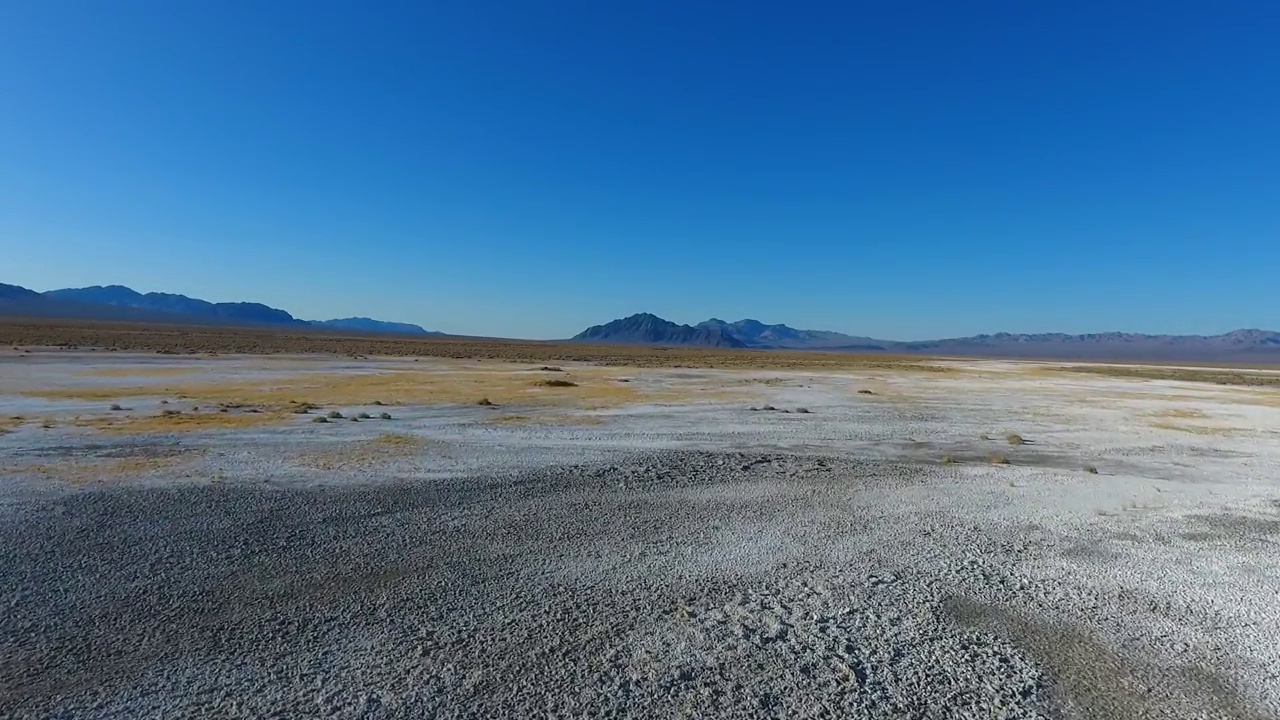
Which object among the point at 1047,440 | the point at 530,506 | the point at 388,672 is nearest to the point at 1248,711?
the point at 388,672

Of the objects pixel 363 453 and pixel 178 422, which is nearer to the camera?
pixel 363 453

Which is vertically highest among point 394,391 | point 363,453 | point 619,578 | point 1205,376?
point 394,391

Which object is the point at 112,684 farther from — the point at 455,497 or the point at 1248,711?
the point at 1248,711

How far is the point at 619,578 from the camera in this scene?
7.07 m

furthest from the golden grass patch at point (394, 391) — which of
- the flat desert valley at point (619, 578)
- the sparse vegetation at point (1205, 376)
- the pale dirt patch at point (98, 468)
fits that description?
the sparse vegetation at point (1205, 376)

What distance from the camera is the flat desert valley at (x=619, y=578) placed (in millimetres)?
4965

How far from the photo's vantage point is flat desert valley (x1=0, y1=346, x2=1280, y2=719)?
496cm

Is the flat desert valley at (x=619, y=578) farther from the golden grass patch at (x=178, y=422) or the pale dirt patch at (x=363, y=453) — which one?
the golden grass patch at (x=178, y=422)

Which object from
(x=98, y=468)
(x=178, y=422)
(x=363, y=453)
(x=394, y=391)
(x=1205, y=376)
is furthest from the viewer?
(x=1205, y=376)

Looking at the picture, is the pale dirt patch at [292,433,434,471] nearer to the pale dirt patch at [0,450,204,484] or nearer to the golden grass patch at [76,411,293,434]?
the pale dirt patch at [0,450,204,484]

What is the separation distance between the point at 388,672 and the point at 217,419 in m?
16.0

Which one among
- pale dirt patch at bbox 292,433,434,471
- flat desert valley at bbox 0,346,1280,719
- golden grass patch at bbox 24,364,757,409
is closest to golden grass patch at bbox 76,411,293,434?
flat desert valley at bbox 0,346,1280,719

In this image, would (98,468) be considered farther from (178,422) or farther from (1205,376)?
(1205,376)

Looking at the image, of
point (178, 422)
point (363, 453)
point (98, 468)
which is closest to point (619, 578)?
point (363, 453)
